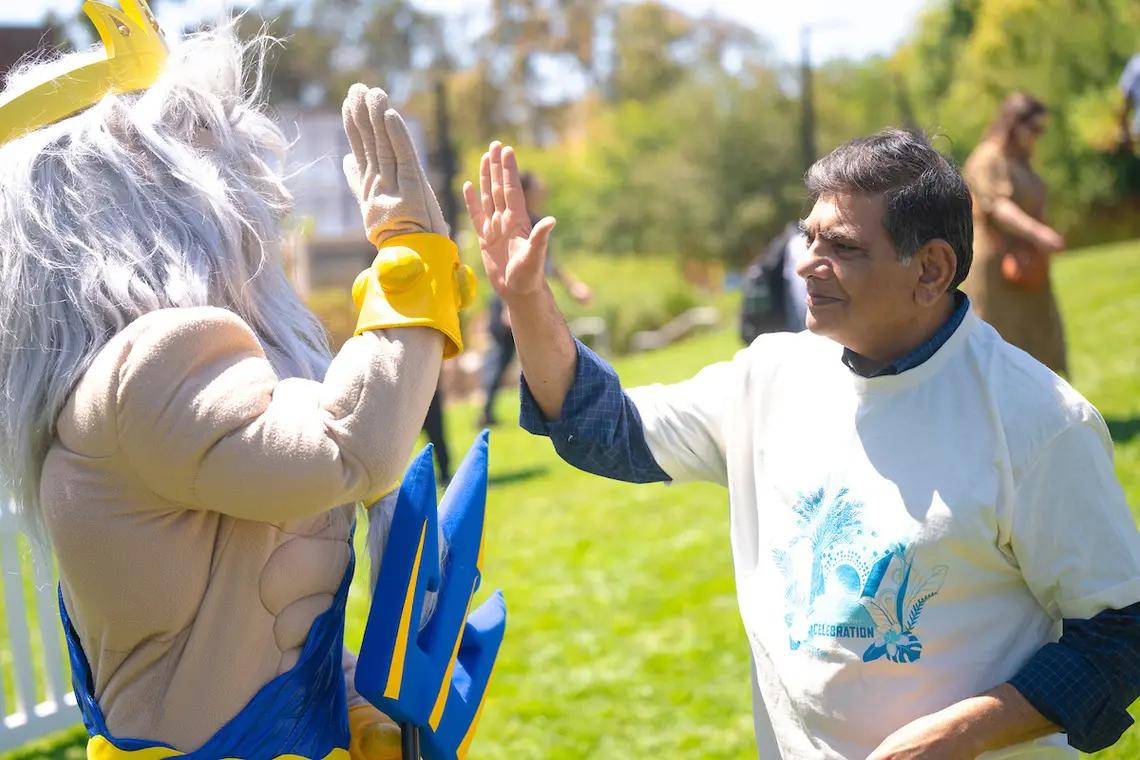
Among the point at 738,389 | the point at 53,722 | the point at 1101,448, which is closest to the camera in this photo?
the point at 1101,448

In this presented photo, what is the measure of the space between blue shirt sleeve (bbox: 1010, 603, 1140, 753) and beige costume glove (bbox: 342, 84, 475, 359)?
979 millimetres

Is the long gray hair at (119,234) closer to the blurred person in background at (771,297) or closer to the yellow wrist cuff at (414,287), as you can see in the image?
the yellow wrist cuff at (414,287)

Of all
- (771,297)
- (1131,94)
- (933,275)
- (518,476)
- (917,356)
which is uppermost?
(933,275)

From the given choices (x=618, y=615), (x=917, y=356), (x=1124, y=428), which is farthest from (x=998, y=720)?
(x=1124, y=428)

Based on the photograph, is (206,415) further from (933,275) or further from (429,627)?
(933,275)

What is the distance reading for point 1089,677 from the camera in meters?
1.63

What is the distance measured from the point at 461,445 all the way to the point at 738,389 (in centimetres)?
815

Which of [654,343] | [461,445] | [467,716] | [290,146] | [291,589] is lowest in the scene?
[654,343]

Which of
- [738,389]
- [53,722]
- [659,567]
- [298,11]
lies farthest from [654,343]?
[298,11]

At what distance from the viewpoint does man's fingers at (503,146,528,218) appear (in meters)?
1.91

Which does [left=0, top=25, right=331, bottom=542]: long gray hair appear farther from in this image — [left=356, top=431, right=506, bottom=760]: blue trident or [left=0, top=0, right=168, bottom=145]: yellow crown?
[left=356, top=431, right=506, bottom=760]: blue trident

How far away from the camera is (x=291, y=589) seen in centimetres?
155

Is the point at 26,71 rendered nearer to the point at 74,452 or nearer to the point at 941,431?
the point at 74,452

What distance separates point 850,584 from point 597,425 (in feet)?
1.70
